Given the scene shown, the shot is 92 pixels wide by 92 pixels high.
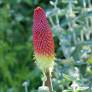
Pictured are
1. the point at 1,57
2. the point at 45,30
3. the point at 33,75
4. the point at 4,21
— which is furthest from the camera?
the point at 4,21

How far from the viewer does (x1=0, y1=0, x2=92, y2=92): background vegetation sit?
2.55 metres

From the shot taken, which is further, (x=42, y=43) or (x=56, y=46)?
(x=56, y=46)

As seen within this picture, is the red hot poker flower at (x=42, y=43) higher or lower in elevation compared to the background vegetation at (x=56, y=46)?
higher

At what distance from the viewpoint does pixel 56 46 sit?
3.85 metres

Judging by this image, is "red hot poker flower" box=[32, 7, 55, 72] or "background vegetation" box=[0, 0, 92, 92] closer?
"red hot poker flower" box=[32, 7, 55, 72]

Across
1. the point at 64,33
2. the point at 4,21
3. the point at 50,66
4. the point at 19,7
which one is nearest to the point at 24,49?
the point at 4,21

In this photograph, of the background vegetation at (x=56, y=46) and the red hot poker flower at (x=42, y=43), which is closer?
the red hot poker flower at (x=42, y=43)

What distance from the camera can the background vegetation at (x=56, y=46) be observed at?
255 centimetres

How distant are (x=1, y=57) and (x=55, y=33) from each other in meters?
0.93

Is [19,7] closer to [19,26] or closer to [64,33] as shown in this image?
[19,26]

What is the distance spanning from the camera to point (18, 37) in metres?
4.23

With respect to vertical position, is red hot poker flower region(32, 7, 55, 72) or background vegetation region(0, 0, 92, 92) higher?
red hot poker flower region(32, 7, 55, 72)

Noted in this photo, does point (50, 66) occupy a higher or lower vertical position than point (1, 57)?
higher

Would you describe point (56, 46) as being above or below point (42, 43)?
below
